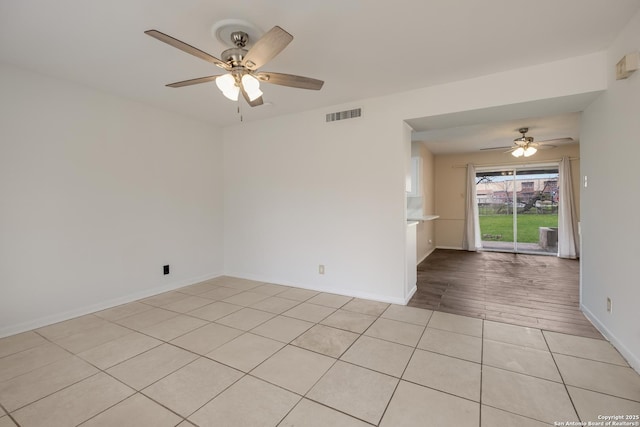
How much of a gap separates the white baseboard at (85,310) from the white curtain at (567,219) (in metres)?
7.69

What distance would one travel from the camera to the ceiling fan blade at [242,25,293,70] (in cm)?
168

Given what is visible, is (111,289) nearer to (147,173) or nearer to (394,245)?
(147,173)

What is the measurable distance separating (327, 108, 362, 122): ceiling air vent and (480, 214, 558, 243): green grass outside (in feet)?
18.2

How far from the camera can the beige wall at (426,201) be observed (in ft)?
20.1

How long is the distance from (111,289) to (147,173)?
4.95 feet

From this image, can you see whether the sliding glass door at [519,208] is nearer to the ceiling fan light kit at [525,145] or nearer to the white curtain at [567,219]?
the white curtain at [567,219]

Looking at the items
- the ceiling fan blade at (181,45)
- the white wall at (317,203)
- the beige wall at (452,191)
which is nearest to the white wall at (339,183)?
the white wall at (317,203)

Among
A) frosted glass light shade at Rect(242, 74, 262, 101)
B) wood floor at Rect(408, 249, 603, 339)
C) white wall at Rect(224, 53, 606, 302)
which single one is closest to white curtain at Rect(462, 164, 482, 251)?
wood floor at Rect(408, 249, 603, 339)

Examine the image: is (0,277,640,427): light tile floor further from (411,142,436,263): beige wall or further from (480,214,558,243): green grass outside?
(480,214,558,243): green grass outside

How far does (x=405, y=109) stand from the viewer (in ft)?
10.9

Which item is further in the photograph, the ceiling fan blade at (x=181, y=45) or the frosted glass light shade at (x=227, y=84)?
the frosted glass light shade at (x=227, y=84)

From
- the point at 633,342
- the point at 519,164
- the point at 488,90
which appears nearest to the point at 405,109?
the point at 488,90

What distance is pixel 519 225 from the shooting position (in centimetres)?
704

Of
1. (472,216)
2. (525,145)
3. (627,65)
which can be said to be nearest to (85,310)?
(627,65)
